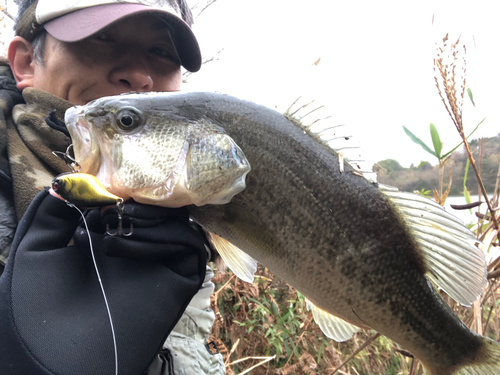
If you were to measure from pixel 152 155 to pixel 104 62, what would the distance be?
0.84m

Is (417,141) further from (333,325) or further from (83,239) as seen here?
(83,239)

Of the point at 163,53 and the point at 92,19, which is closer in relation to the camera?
the point at 92,19

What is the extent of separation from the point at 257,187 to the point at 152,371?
862mm

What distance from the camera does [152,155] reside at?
0.95 metres

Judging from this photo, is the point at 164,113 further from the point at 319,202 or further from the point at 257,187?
the point at 319,202

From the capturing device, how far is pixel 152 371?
121 cm

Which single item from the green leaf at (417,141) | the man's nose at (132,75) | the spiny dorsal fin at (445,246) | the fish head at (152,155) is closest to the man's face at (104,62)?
the man's nose at (132,75)

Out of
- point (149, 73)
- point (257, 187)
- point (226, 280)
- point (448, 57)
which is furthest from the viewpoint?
point (226, 280)

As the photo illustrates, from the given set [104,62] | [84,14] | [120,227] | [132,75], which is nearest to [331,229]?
[120,227]

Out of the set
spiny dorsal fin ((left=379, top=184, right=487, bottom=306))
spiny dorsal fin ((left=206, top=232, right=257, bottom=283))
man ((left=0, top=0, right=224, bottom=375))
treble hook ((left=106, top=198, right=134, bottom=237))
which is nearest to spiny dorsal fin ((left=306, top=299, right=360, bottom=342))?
spiny dorsal fin ((left=206, top=232, right=257, bottom=283))

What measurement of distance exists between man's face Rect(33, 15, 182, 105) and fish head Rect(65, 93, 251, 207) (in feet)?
1.95

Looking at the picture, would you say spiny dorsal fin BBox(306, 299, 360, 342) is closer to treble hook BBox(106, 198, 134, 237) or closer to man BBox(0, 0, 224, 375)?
man BBox(0, 0, 224, 375)

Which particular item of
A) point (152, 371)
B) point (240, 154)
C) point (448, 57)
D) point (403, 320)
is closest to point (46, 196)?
point (240, 154)

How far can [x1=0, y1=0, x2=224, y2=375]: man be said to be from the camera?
0.82 metres
